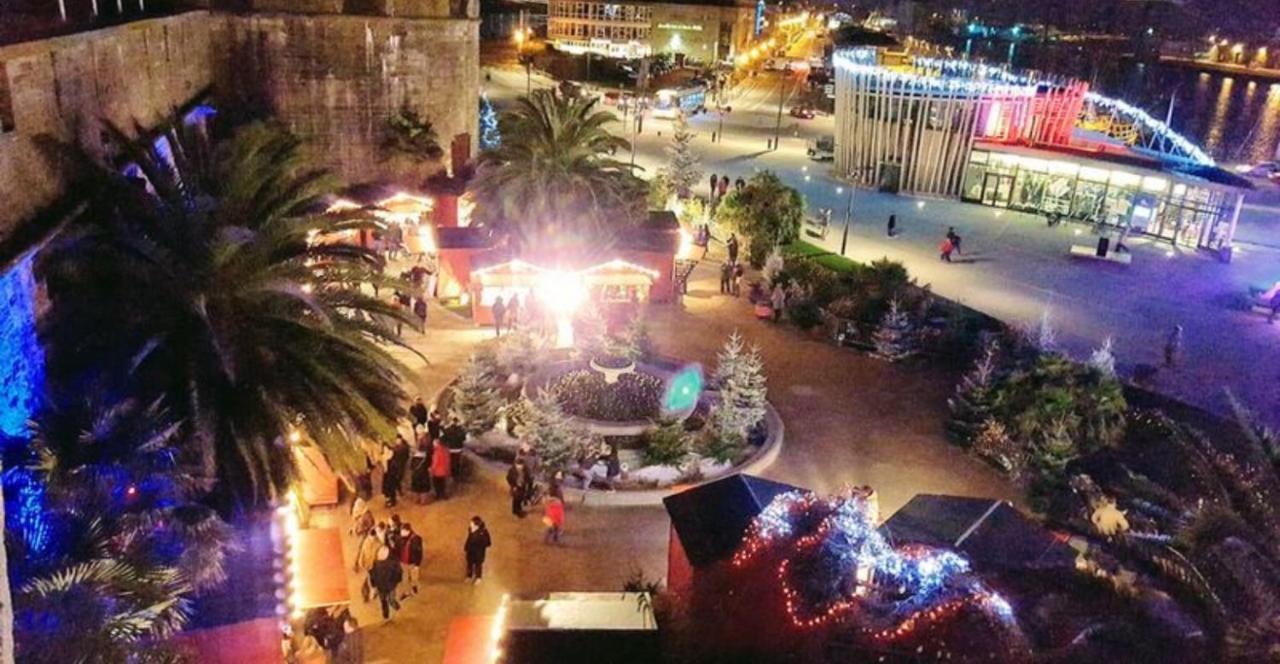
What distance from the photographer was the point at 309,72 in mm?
25641

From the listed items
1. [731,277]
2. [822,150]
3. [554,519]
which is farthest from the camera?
[822,150]

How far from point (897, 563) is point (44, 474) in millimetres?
7694

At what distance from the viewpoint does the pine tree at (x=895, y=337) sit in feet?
71.3

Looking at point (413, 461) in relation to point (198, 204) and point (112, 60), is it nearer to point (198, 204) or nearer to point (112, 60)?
point (198, 204)

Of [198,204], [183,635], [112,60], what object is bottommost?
[183,635]

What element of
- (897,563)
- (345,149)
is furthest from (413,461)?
(345,149)

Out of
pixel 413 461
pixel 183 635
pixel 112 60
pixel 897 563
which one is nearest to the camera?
pixel 897 563

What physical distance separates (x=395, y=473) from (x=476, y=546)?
2.47m

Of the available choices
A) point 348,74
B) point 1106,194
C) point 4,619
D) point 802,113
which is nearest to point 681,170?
point 348,74

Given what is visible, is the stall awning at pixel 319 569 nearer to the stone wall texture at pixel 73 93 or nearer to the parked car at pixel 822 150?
the stone wall texture at pixel 73 93

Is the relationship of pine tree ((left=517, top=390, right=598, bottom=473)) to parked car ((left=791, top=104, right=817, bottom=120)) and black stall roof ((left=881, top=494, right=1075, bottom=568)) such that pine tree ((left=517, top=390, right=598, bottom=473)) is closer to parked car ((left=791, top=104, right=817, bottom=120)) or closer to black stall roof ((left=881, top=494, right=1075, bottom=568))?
black stall roof ((left=881, top=494, right=1075, bottom=568))

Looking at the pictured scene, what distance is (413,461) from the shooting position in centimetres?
1527

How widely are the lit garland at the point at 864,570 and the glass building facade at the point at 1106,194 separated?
30381 mm

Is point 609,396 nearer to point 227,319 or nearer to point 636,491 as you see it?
point 636,491
